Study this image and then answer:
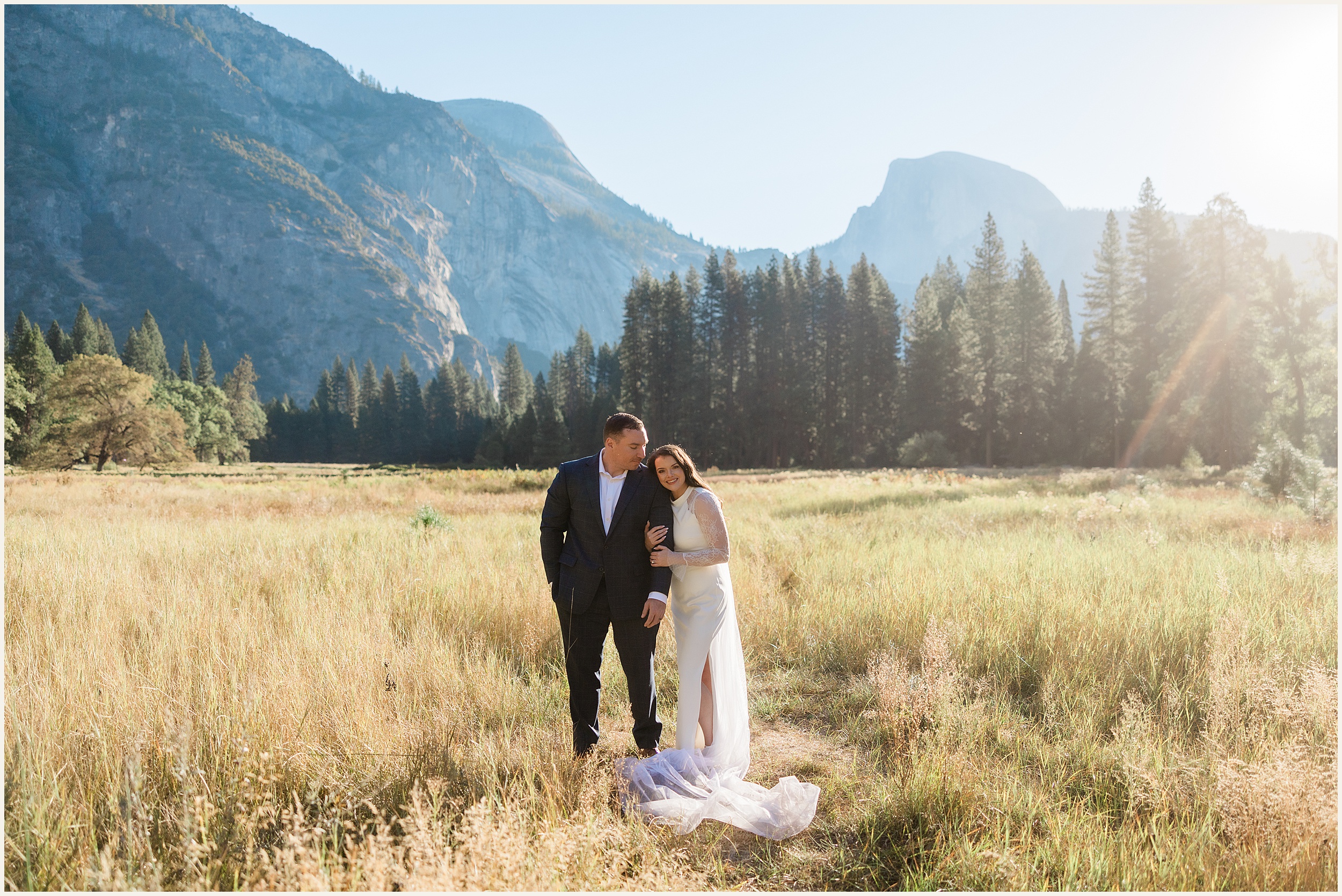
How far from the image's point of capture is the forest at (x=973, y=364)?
31.0 meters

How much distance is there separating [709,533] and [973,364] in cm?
4795

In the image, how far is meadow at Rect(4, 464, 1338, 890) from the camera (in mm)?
3191

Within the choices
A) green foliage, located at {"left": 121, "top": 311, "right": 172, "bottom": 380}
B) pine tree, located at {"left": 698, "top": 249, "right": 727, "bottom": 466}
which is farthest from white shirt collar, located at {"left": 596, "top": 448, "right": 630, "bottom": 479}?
green foliage, located at {"left": 121, "top": 311, "right": 172, "bottom": 380}

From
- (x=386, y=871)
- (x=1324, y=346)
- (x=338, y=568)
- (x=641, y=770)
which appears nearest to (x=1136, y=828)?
(x=641, y=770)

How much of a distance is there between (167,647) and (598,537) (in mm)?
3892

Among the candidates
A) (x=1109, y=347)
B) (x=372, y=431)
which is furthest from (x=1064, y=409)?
(x=372, y=431)

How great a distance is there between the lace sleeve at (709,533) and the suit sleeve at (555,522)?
877 millimetres

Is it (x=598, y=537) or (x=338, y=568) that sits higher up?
(x=598, y=537)

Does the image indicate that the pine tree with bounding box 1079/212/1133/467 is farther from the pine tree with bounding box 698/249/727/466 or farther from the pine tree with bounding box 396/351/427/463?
the pine tree with bounding box 396/351/427/463

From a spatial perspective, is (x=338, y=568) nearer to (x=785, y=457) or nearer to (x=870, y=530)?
(x=870, y=530)

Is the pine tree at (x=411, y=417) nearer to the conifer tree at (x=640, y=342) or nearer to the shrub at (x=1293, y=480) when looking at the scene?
the conifer tree at (x=640, y=342)

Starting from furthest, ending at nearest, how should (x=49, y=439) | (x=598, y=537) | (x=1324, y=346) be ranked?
(x=49, y=439) → (x=1324, y=346) → (x=598, y=537)

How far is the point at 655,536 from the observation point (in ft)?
14.2

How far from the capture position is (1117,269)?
4562 centimetres
